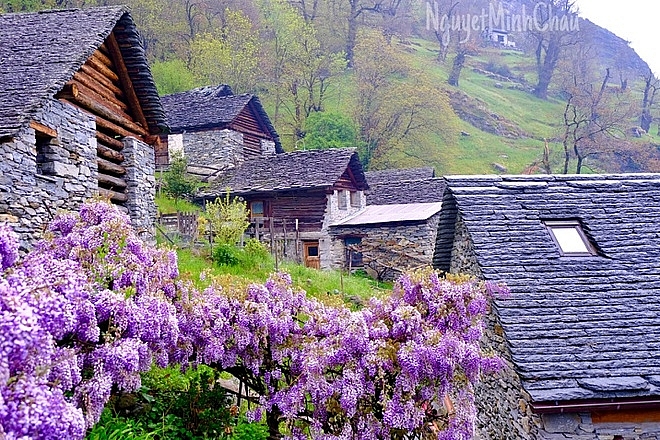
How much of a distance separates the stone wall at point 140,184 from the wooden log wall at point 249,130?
43.2 ft

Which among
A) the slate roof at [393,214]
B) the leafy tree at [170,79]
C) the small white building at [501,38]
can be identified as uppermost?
the small white building at [501,38]

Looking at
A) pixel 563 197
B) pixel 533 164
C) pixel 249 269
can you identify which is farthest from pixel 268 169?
pixel 533 164

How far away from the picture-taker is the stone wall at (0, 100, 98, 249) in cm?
703

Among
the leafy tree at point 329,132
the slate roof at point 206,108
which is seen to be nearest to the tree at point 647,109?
the leafy tree at point 329,132

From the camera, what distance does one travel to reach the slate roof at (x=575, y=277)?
5473 mm

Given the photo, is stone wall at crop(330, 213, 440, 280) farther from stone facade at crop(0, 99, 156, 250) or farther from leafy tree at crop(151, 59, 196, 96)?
leafy tree at crop(151, 59, 196, 96)

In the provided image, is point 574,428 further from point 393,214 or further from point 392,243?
point 393,214

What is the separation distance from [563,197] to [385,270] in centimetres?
1219

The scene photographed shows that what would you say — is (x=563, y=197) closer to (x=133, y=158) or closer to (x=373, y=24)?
(x=133, y=158)

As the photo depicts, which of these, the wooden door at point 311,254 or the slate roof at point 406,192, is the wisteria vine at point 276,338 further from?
the slate roof at point 406,192

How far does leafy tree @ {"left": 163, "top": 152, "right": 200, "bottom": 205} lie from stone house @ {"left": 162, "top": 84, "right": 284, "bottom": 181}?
1.78m

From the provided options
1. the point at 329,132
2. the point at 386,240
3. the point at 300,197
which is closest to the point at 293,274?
the point at 300,197

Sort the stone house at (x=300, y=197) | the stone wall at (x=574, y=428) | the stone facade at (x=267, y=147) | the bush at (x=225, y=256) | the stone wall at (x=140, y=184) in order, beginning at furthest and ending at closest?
the stone facade at (x=267, y=147)
the stone house at (x=300, y=197)
the bush at (x=225, y=256)
the stone wall at (x=140, y=184)
the stone wall at (x=574, y=428)

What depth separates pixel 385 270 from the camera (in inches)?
780
